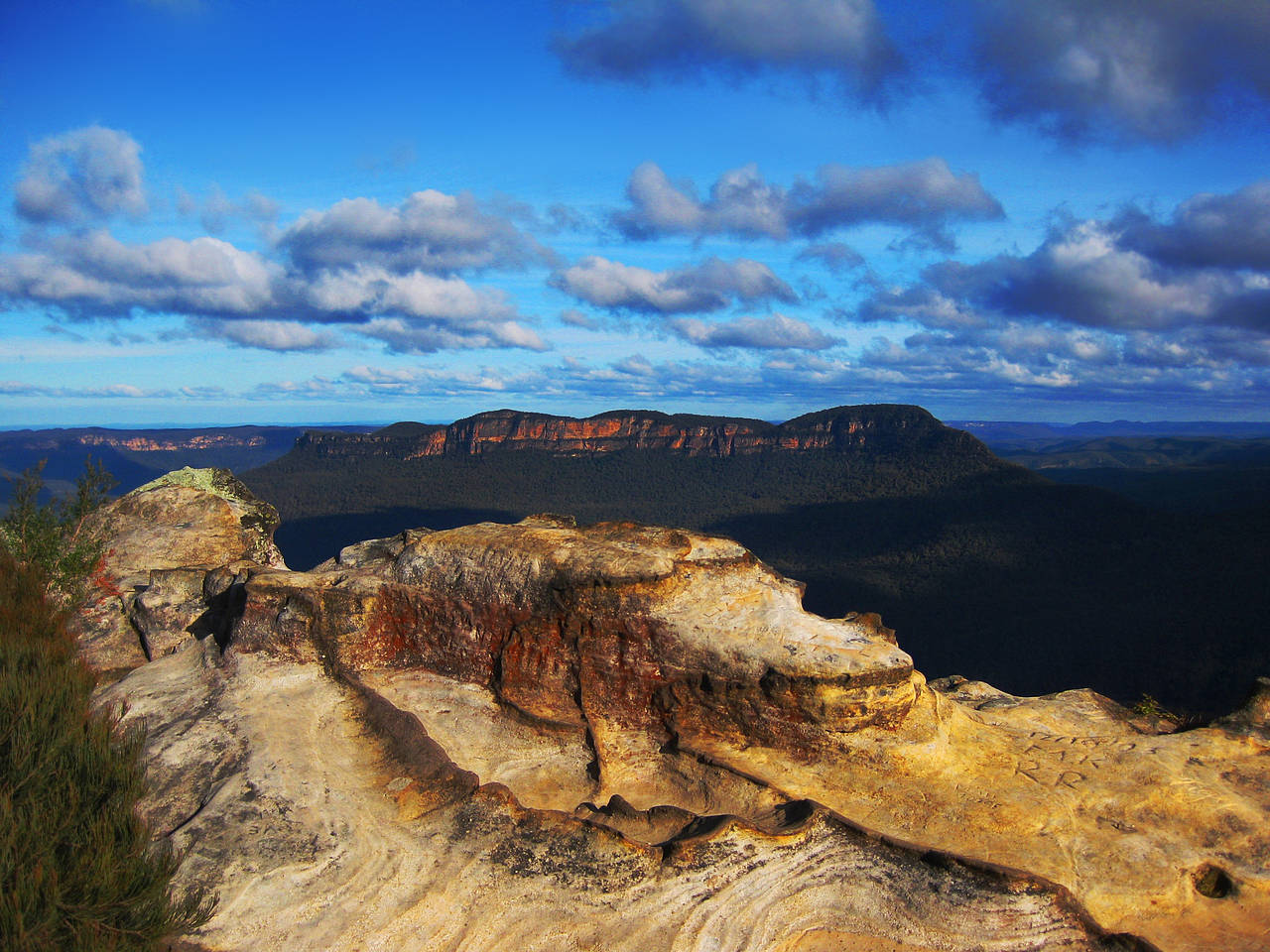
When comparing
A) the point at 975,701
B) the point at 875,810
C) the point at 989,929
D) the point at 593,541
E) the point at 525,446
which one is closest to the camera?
the point at 989,929

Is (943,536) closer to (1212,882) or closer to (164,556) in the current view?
(1212,882)

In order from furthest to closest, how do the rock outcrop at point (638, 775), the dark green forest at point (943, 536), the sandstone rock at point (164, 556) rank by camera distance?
the dark green forest at point (943, 536), the sandstone rock at point (164, 556), the rock outcrop at point (638, 775)

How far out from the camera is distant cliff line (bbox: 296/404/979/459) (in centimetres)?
14738

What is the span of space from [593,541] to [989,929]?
326 inches

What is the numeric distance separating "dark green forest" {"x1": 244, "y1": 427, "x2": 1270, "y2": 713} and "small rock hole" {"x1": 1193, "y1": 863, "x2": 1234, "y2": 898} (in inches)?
919

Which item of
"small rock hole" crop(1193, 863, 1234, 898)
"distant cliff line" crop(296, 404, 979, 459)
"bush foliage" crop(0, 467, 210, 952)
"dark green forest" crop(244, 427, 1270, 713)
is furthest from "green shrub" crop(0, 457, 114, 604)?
"distant cliff line" crop(296, 404, 979, 459)

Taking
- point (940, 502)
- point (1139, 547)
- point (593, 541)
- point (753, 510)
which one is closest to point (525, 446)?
point (753, 510)

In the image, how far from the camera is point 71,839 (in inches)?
293

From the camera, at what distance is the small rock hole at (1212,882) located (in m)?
9.59

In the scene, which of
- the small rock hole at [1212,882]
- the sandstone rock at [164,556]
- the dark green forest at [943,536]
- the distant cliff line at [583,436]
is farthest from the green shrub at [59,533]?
the distant cliff line at [583,436]

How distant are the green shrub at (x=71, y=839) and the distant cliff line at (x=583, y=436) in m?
140

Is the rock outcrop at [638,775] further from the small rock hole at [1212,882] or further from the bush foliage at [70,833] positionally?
the bush foliage at [70,833]

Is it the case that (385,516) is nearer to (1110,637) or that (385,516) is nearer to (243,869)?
(1110,637)

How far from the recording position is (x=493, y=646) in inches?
512
